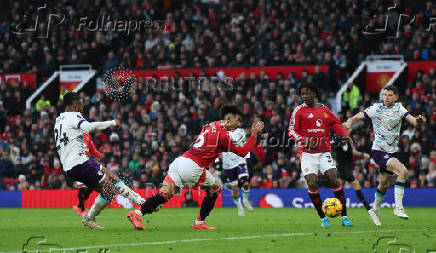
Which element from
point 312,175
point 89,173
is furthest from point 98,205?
point 312,175

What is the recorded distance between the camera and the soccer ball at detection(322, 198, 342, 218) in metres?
14.6

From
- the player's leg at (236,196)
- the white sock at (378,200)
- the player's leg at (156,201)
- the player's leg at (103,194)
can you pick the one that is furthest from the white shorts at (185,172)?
the player's leg at (236,196)

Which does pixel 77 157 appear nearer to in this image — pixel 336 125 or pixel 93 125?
pixel 93 125

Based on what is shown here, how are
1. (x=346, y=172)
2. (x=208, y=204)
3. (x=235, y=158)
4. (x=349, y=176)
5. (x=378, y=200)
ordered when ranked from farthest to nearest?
(x=235, y=158) < (x=346, y=172) < (x=349, y=176) < (x=378, y=200) < (x=208, y=204)

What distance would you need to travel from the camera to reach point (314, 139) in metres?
14.8

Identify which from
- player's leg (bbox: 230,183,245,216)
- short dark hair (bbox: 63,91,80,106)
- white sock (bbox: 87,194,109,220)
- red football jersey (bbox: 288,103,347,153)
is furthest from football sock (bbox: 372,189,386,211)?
short dark hair (bbox: 63,91,80,106)

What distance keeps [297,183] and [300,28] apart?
301 inches

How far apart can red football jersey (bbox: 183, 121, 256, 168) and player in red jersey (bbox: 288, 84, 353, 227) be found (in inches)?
57.7

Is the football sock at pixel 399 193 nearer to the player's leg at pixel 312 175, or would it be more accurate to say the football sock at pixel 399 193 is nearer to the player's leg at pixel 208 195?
the player's leg at pixel 312 175

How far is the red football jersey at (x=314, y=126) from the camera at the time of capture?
1475 cm

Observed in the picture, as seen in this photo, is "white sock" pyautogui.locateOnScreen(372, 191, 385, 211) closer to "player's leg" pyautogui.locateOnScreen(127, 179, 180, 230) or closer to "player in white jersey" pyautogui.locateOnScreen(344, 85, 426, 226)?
"player in white jersey" pyautogui.locateOnScreen(344, 85, 426, 226)

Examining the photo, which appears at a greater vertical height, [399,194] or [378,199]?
[399,194]

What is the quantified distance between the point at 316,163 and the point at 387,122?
2026mm

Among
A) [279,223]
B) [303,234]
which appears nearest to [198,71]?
[279,223]
